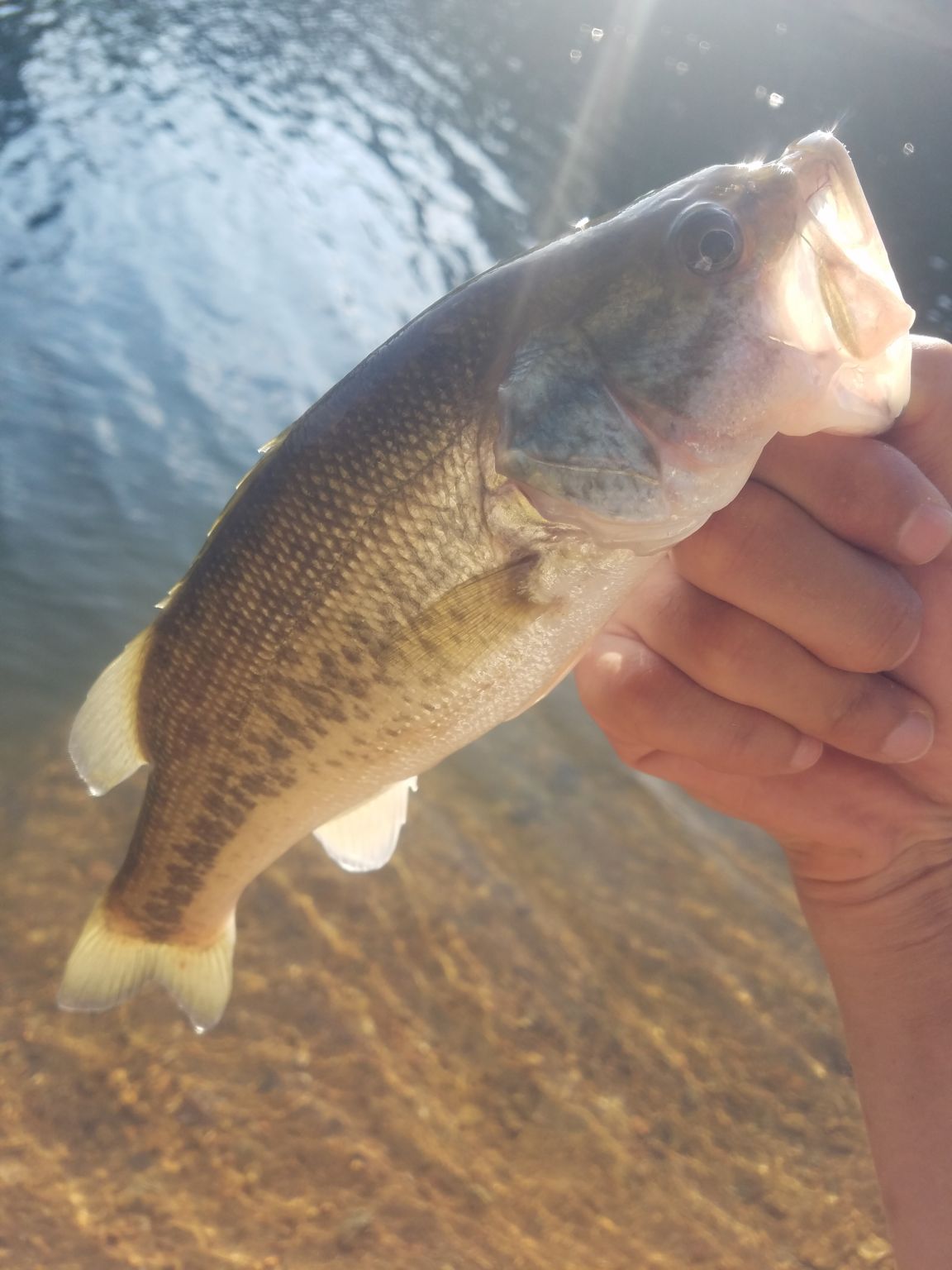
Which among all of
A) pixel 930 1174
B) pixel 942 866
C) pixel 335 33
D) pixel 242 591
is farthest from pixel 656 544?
pixel 335 33

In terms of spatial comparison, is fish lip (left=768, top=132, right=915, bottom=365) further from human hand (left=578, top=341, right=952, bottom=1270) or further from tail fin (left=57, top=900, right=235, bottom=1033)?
tail fin (left=57, top=900, right=235, bottom=1033)

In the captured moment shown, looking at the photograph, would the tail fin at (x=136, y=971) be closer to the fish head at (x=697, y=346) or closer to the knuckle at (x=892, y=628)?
the fish head at (x=697, y=346)

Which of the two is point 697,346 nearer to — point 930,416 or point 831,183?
point 831,183

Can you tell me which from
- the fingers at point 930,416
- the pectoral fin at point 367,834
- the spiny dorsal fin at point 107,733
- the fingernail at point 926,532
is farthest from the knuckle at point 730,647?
the spiny dorsal fin at point 107,733

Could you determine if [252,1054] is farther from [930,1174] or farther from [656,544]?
[656,544]

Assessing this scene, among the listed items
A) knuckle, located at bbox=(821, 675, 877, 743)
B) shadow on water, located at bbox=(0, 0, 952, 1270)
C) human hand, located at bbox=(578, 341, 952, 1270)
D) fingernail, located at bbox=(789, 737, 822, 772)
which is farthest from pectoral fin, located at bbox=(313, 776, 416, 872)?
shadow on water, located at bbox=(0, 0, 952, 1270)

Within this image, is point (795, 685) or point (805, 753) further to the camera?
point (805, 753)

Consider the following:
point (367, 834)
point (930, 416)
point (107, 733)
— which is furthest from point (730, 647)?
point (107, 733)
